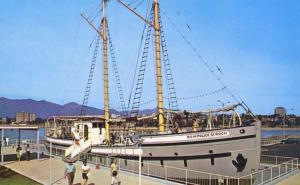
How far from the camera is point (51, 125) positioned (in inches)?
2156

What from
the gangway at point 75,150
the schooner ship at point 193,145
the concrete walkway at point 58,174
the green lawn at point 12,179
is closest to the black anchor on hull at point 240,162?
the schooner ship at point 193,145

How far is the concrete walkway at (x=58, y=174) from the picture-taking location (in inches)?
935

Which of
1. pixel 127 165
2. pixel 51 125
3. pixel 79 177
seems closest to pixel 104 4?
pixel 51 125

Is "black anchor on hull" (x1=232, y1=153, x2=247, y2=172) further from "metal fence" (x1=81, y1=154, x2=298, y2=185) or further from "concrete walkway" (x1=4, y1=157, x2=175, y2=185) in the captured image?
"concrete walkway" (x1=4, y1=157, x2=175, y2=185)

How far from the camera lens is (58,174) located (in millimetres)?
26953

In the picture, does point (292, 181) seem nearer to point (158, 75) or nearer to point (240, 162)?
point (240, 162)

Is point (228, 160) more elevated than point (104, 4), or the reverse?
point (104, 4)

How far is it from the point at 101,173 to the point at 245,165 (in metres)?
9.80

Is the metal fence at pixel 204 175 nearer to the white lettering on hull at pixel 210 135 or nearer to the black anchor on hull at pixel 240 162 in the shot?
the black anchor on hull at pixel 240 162

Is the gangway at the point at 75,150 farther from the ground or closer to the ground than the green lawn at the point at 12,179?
farther from the ground

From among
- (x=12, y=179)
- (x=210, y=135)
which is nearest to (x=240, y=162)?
(x=210, y=135)

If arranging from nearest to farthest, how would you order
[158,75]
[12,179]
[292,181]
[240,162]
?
1. [292,181]
2. [12,179]
3. [240,162]
4. [158,75]

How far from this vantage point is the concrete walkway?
2375 centimetres

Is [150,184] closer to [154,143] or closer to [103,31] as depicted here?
[154,143]
